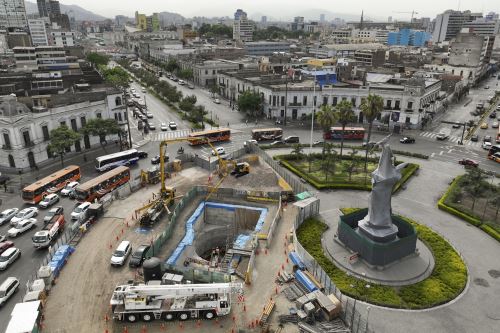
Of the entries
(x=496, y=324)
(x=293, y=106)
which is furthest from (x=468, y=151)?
(x=496, y=324)

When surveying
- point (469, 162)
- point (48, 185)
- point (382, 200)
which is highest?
point (382, 200)

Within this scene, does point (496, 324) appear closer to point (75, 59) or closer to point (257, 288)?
point (257, 288)

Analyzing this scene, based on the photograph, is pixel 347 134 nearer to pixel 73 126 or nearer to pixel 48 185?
pixel 73 126

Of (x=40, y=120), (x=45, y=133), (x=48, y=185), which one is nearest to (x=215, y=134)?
(x=45, y=133)

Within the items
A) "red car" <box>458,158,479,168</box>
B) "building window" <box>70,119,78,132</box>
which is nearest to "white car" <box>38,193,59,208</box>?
"building window" <box>70,119,78,132</box>

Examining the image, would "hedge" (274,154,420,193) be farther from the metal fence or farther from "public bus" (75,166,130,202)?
"public bus" (75,166,130,202)
